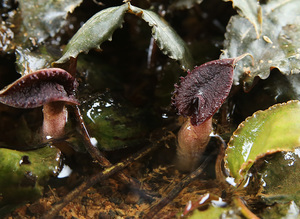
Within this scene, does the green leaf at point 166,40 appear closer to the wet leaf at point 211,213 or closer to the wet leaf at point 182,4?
the wet leaf at point 182,4

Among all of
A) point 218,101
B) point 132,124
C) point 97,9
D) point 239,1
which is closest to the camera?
point 218,101

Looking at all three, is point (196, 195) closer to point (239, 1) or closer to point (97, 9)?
point (239, 1)

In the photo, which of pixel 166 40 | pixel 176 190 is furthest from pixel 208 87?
pixel 176 190

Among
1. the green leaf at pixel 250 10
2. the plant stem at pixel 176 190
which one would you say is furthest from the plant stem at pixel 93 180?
the green leaf at pixel 250 10

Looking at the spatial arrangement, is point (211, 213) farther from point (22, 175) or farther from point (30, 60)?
point (30, 60)

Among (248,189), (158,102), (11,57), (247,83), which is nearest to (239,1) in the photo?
(247,83)

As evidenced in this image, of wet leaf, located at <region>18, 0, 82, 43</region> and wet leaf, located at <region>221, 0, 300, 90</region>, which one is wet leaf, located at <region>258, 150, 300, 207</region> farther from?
wet leaf, located at <region>18, 0, 82, 43</region>

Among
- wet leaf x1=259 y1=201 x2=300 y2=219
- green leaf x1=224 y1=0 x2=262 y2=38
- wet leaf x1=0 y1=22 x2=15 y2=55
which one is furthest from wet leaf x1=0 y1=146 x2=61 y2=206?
green leaf x1=224 y1=0 x2=262 y2=38
